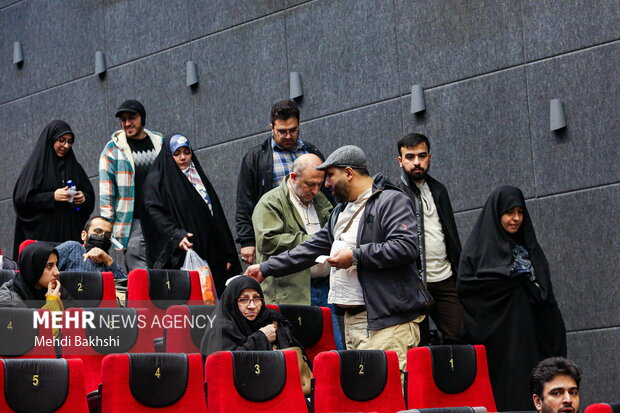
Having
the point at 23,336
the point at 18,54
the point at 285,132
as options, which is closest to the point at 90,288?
the point at 23,336

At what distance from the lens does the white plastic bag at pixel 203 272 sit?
5.65m

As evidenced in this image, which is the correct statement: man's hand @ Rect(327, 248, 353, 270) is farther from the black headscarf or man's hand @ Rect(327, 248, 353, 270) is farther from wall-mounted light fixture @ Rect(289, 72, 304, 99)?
wall-mounted light fixture @ Rect(289, 72, 304, 99)

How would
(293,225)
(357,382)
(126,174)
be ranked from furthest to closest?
(126,174), (293,225), (357,382)

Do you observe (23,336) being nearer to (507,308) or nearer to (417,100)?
(507,308)

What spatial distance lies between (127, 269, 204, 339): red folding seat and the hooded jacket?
1.29 meters

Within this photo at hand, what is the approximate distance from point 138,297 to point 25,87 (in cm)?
478

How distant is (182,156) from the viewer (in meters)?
6.21

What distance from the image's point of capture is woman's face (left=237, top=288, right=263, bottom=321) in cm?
475

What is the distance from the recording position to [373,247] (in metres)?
4.48

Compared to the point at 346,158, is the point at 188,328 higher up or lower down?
lower down

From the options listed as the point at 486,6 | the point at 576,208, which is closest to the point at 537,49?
the point at 486,6

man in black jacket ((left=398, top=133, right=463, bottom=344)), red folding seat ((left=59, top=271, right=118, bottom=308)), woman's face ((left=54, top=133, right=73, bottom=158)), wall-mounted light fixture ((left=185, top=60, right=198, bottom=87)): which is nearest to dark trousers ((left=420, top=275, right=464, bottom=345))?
man in black jacket ((left=398, top=133, right=463, bottom=344))

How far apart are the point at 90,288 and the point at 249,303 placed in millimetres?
1159

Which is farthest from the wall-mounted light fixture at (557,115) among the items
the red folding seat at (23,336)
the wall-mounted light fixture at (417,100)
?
the red folding seat at (23,336)
